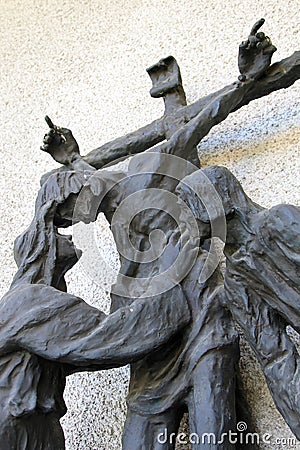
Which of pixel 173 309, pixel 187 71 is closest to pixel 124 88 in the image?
pixel 187 71

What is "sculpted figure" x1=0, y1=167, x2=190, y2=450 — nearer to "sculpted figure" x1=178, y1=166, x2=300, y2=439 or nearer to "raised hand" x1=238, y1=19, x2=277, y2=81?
"sculpted figure" x1=178, y1=166, x2=300, y2=439

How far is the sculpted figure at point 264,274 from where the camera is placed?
0.59 m

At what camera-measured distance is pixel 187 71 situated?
1.05 meters

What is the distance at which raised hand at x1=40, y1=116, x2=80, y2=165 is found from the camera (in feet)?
3.01

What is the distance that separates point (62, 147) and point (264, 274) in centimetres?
44

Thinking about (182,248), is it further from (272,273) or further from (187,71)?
(187,71)

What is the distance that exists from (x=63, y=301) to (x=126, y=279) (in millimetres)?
127

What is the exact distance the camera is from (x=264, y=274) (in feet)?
2.03
